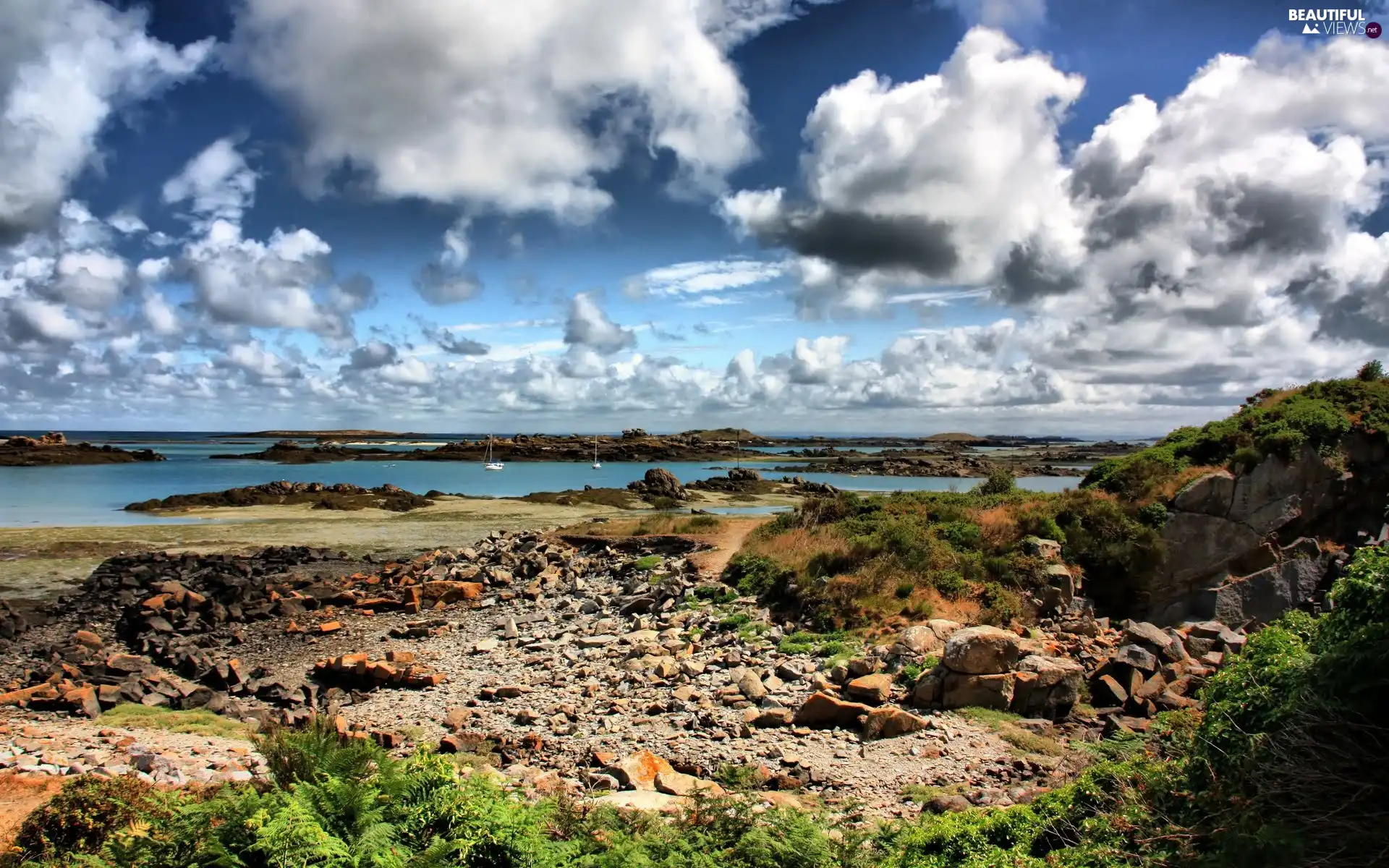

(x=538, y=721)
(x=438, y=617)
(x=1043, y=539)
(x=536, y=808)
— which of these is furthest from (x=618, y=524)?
(x=536, y=808)

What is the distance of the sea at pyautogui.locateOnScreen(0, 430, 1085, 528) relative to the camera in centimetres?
4184

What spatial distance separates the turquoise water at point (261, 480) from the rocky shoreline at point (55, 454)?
3633 mm

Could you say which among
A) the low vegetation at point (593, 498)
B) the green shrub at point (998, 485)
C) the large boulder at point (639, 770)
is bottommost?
the low vegetation at point (593, 498)

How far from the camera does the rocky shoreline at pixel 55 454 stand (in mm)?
81188

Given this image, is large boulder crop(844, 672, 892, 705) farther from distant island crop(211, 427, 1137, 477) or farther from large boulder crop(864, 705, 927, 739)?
distant island crop(211, 427, 1137, 477)

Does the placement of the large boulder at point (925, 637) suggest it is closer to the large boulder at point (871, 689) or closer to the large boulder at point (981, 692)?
the large boulder at point (871, 689)

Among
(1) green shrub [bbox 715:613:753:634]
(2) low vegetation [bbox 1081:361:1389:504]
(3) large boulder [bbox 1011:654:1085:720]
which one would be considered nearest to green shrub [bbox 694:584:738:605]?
(1) green shrub [bbox 715:613:753:634]

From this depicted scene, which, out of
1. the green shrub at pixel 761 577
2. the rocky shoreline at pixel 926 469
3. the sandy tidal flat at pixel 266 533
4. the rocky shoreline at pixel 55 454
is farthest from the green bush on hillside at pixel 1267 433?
the rocky shoreline at pixel 55 454

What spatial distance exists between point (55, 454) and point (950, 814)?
109700 mm

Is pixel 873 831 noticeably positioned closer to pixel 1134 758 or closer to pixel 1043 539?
pixel 1134 758

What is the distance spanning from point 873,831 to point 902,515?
47.3 feet

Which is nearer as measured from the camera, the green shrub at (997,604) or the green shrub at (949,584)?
the green shrub at (997,604)

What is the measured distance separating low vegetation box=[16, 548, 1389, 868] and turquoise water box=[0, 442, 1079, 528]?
98.1 ft

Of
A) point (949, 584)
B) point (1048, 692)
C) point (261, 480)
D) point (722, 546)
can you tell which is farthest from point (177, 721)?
point (261, 480)
